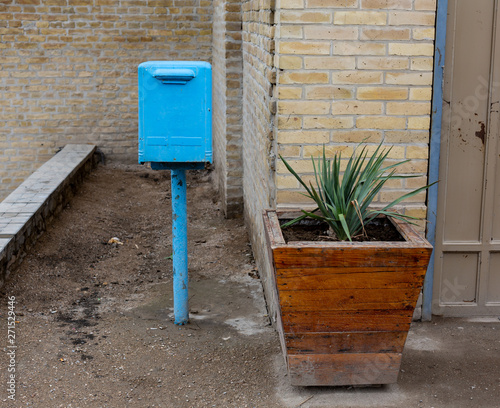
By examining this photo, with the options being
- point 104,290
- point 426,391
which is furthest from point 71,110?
point 426,391

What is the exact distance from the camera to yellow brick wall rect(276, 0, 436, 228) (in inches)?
144

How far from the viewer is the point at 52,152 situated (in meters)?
10.1

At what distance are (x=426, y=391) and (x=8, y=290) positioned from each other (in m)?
2.88

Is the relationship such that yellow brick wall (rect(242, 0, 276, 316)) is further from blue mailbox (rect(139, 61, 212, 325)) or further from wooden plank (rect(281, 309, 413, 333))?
wooden plank (rect(281, 309, 413, 333))

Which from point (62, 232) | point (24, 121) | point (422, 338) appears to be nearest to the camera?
point (422, 338)

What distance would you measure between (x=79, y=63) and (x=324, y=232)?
7.25 m

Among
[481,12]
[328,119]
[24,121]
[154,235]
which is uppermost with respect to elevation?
[481,12]

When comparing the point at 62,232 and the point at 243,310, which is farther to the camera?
the point at 62,232

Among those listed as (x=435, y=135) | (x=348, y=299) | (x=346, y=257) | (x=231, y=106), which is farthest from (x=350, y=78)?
(x=231, y=106)

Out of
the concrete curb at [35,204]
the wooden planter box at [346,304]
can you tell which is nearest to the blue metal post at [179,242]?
the wooden planter box at [346,304]

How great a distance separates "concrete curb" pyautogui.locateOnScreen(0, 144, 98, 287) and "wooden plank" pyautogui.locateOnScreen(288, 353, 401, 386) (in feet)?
7.73

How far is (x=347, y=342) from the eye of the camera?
10.6 ft

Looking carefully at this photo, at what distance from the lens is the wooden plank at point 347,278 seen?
121 inches

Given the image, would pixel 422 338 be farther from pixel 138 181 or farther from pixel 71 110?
pixel 71 110
